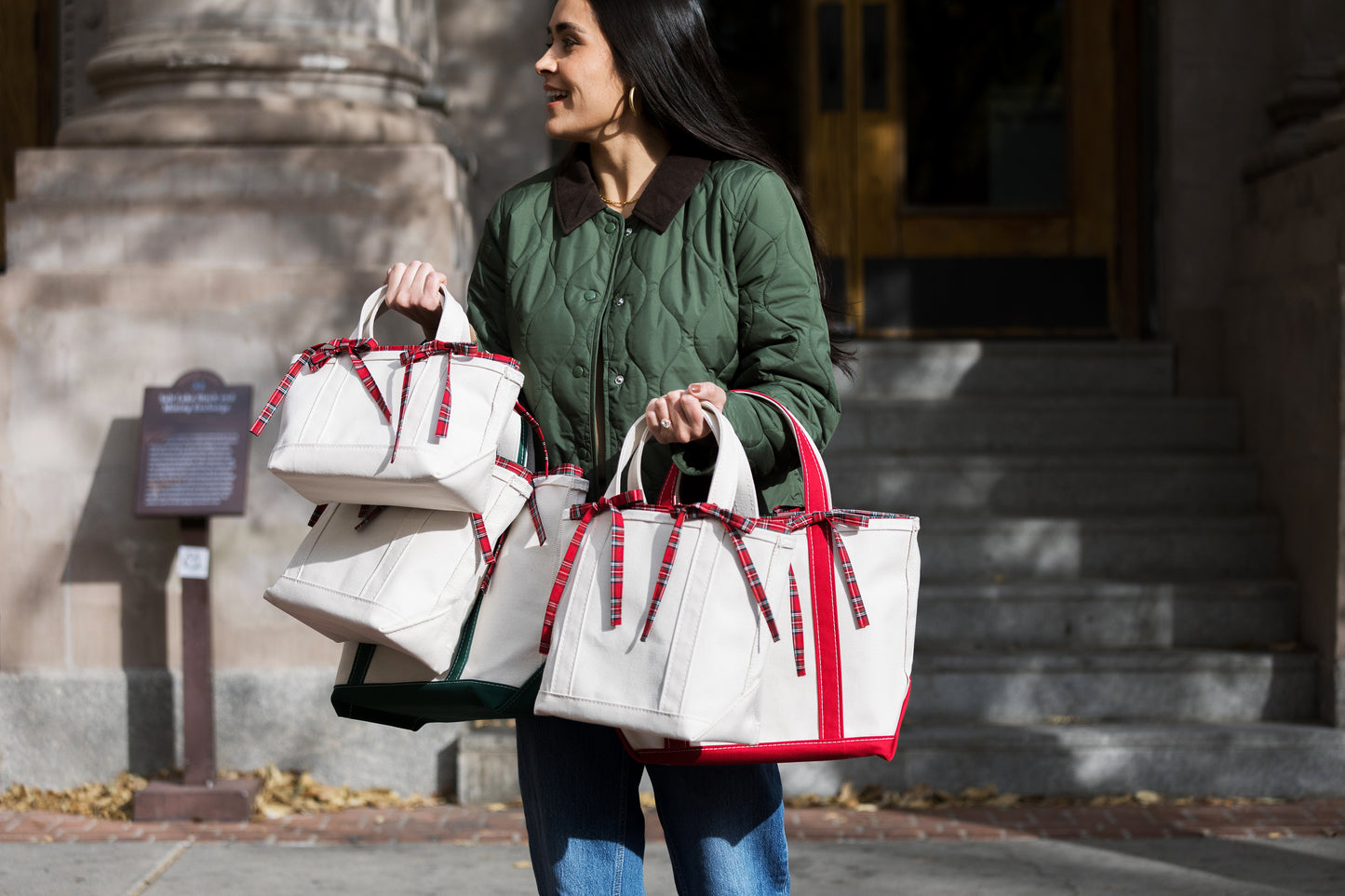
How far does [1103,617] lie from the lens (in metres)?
5.99

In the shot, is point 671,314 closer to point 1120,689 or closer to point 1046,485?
point 1120,689

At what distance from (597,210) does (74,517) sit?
374 centimetres

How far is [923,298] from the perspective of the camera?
8.16 meters

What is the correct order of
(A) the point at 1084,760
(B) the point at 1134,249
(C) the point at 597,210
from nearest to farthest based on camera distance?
(C) the point at 597,210, (A) the point at 1084,760, (B) the point at 1134,249

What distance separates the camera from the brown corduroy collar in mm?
2539

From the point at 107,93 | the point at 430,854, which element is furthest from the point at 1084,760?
the point at 107,93

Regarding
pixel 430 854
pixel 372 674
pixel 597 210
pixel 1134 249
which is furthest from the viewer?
pixel 1134 249

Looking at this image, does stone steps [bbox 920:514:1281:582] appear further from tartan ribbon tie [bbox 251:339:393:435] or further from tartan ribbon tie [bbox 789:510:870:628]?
tartan ribbon tie [bbox 251:339:393:435]

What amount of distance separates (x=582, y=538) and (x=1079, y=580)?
14.3 feet

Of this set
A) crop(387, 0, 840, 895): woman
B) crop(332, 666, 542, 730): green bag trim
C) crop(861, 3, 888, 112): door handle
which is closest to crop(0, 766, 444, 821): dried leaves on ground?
crop(387, 0, 840, 895): woman

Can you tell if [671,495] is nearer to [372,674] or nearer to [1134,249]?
[372,674]

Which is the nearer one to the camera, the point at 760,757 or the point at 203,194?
the point at 760,757

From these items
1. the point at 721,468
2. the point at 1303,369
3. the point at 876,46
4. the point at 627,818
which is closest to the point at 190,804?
the point at 627,818

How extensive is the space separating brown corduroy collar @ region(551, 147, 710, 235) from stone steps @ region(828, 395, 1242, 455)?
435cm
